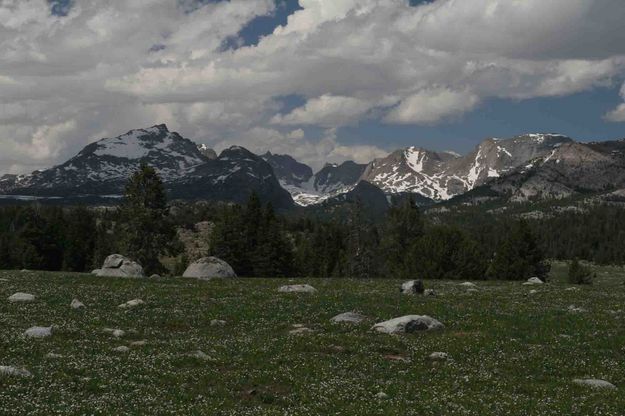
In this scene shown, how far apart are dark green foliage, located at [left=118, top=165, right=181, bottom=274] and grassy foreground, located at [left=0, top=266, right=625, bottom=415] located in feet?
141

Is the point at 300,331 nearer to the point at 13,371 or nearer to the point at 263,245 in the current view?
the point at 13,371

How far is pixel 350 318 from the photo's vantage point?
1265 inches

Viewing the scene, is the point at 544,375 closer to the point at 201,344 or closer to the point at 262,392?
the point at 262,392

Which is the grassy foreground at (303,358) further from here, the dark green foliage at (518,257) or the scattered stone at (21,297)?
the dark green foliage at (518,257)

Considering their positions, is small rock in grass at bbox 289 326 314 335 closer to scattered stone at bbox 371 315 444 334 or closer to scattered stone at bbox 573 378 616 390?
scattered stone at bbox 371 315 444 334

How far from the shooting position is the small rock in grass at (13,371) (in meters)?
18.5

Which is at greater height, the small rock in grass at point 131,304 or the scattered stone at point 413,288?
the small rock in grass at point 131,304

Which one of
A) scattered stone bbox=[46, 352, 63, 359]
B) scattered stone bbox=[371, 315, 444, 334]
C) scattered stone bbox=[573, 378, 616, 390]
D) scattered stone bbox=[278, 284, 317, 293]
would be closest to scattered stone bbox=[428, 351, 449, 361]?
scattered stone bbox=[371, 315, 444, 334]

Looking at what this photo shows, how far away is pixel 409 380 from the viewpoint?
803 inches

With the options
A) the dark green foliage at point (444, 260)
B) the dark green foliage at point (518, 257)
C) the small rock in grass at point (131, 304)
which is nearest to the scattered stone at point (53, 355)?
the small rock in grass at point (131, 304)

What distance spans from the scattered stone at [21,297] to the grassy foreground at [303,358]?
0.72m

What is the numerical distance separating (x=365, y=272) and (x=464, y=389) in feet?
308

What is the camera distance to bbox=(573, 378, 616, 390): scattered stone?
1966cm

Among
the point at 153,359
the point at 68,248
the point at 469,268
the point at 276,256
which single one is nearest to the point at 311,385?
the point at 153,359
